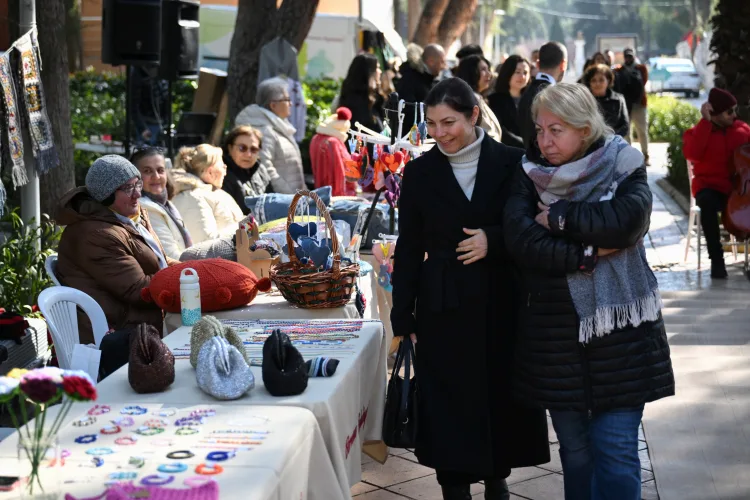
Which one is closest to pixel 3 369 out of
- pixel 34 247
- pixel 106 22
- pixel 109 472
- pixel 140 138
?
pixel 34 247

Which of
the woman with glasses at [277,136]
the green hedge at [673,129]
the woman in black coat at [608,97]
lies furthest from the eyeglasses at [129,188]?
the green hedge at [673,129]

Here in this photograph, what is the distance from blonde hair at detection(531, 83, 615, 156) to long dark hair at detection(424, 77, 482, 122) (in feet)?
1.07

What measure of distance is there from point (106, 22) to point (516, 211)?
771cm

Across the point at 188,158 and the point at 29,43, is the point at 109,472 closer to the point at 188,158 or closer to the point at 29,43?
the point at 188,158

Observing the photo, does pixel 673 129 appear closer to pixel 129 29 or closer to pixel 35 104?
pixel 129 29

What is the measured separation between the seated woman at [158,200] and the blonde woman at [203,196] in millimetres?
399

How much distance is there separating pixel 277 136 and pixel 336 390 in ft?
17.4

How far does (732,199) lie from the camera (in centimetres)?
856

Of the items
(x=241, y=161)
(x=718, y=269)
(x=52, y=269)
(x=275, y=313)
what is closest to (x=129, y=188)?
(x=52, y=269)

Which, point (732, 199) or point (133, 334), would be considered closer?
point (133, 334)

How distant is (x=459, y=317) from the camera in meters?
3.66

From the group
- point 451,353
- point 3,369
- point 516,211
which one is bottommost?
point 3,369

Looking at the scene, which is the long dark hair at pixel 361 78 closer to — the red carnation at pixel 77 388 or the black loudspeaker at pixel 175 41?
the black loudspeaker at pixel 175 41

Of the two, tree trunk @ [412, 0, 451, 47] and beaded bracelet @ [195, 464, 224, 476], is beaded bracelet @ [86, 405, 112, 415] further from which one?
tree trunk @ [412, 0, 451, 47]
